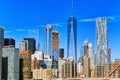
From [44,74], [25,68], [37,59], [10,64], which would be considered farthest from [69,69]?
[10,64]

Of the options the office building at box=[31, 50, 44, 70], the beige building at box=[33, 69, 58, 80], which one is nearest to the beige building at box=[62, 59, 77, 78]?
the beige building at box=[33, 69, 58, 80]

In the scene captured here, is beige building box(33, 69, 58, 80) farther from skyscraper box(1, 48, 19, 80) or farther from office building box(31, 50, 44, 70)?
skyscraper box(1, 48, 19, 80)

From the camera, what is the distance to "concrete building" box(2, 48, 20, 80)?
179 feet

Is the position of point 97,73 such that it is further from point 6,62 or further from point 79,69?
point 6,62

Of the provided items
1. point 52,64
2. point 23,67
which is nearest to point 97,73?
point 23,67

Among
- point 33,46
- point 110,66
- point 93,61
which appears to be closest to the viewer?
point 110,66

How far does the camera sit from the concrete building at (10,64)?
54.7 meters

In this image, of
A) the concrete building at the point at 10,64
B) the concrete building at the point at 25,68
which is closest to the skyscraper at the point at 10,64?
the concrete building at the point at 10,64

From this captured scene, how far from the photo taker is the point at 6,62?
55.9 meters

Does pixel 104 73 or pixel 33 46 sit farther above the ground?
pixel 33 46

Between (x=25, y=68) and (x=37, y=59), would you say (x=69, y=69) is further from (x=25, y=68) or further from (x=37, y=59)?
(x=37, y=59)

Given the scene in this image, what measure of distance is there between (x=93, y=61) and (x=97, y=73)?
15.2m

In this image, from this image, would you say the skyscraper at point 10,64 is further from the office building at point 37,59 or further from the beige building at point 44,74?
the office building at point 37,59

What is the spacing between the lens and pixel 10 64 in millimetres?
56250
